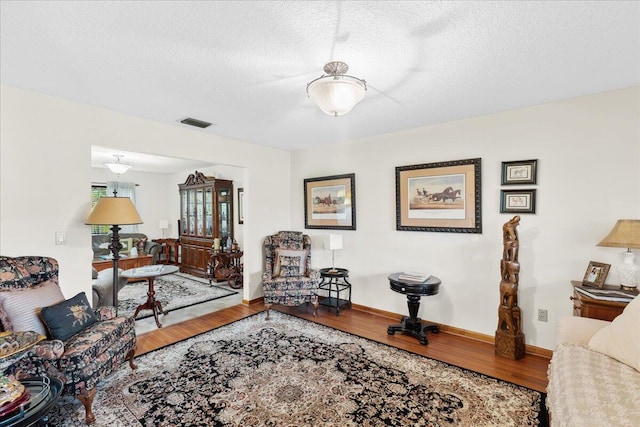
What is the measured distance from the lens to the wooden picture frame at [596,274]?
2516 mm

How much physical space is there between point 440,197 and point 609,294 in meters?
1.73

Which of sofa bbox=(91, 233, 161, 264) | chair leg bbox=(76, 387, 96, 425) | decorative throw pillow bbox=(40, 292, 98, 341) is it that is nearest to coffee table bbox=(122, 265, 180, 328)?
decorative throw pillow bbox=(40, 292, 98, 341)

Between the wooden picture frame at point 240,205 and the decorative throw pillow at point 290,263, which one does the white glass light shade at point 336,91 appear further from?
the wooden picture frame at point 240,205

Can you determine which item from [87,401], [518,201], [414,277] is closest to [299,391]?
[87,401]

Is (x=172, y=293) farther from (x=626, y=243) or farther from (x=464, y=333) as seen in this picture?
(x=626, y=243)

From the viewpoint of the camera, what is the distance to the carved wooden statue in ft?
9.42

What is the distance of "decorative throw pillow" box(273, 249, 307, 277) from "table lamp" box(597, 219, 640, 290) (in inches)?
129

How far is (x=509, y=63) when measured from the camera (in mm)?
2117

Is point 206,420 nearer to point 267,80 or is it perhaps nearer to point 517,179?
point 267,80

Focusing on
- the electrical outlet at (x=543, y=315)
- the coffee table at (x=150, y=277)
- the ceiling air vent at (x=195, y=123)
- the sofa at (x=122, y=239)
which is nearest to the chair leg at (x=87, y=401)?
the coffee table at (x=150, y=277)

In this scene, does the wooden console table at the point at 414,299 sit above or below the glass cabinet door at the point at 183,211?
below

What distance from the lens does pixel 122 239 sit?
267 inches

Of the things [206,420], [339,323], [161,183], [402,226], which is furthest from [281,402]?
[161,183]

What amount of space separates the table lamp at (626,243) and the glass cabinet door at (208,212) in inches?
241
